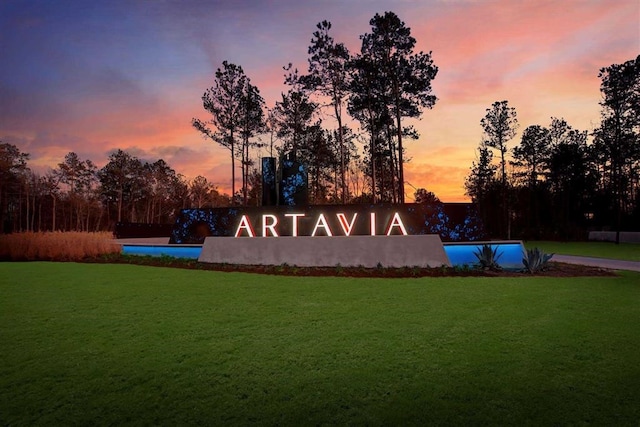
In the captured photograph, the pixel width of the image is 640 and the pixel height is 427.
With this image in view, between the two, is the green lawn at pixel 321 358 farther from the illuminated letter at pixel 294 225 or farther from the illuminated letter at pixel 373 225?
the illuminated letter at pixel 294 225

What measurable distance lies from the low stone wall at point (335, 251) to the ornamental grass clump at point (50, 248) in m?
6.28

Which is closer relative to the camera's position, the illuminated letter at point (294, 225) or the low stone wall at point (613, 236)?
the illuminated letter at point (294, 225)

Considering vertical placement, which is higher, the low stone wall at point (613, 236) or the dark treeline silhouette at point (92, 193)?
the dark treeline silhouette at point (92, 193)

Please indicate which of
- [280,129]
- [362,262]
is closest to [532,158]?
[280,129]

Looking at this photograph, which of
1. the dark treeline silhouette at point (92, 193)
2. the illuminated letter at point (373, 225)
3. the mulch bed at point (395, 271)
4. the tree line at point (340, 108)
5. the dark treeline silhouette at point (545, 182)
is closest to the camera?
the mulch bed at point (395, 271)

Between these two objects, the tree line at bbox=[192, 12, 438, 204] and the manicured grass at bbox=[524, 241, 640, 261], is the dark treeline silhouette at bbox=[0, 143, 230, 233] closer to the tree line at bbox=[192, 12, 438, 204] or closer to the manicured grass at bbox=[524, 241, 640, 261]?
the tree line at bbox=[192, 12, 438, 204]

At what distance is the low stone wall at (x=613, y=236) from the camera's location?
108ft

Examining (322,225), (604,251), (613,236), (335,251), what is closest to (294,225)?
(322,225)

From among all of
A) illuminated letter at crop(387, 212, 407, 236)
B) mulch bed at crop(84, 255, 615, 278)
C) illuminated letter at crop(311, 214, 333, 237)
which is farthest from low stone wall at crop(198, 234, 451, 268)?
illuminated letter at crop(387, 212, 407, 236)

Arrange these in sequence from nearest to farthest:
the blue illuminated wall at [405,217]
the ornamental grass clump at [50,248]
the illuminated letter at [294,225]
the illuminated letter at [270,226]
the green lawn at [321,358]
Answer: the green lawn at [321,358]
the blue illuminated wall at [405,217]
the illuminated letter at [294,225]
the illuminated letter at [270,226]
the ornamental grass clump at [50,248]

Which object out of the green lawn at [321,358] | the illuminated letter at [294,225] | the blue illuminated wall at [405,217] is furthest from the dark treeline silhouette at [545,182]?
the green lawn at [321,358]

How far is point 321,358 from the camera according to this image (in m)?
4.31

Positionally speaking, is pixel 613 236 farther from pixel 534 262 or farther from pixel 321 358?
pixel 321 358

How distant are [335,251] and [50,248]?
1322 cm
